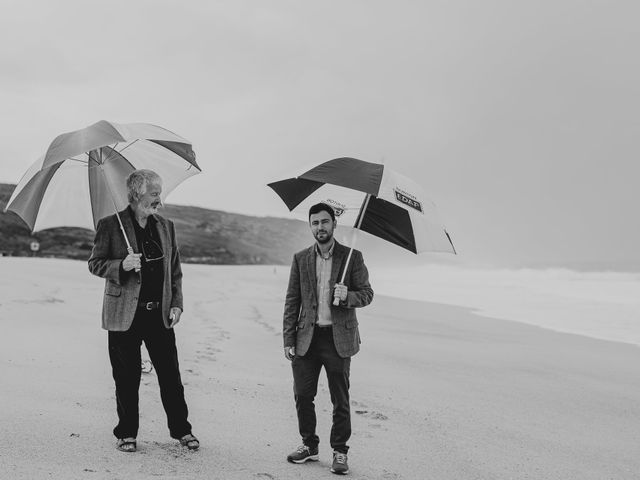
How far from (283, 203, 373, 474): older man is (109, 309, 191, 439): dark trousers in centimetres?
68

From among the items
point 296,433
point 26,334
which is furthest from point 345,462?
point 26,334

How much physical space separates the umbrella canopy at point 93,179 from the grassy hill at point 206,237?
13.3m

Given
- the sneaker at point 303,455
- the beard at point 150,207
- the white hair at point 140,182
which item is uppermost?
the white hair at point 140,182

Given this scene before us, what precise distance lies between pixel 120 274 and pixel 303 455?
1.47 metres

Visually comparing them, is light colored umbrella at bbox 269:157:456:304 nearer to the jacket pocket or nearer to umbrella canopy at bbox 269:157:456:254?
umbrella canopy at bbox 269:157:456:254

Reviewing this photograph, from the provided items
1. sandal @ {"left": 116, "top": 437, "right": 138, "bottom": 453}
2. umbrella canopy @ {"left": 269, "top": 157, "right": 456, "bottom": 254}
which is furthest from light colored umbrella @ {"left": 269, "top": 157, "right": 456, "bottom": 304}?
sandal @ {"left": 116, "top": 437, "right": 138, "bottom": 453}

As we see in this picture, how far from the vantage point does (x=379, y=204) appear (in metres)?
4.01

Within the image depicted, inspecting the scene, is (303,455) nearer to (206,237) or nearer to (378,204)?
(378,204)

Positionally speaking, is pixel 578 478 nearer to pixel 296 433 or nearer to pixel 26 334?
pixel 296 433

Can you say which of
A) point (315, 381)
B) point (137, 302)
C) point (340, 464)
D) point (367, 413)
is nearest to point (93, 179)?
point (137, 302)

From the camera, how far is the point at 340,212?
4.01m

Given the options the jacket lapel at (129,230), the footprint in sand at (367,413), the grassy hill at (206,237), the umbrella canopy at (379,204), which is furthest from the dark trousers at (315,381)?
the grassy hill at (206,237)

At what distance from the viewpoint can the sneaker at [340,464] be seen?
337 cm

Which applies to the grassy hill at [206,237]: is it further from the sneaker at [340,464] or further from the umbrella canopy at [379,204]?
the sneaker at [340,464]
